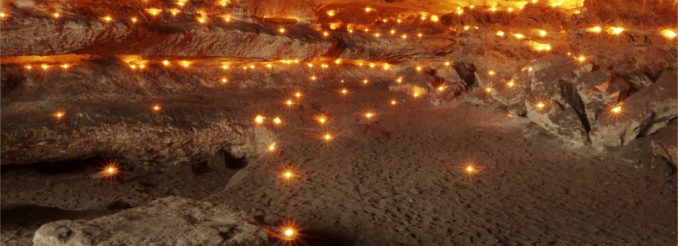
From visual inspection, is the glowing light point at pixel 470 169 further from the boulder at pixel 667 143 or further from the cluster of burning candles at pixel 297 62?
the boulder at pixel 667 143

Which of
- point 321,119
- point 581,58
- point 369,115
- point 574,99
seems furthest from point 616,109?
point 321,119

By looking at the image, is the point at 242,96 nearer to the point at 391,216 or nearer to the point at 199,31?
the point at 199,31

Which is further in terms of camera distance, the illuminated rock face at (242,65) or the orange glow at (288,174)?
the illuminated rock face at (242,65)

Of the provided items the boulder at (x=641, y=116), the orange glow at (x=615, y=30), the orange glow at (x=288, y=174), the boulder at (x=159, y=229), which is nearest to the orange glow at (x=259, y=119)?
the orange glow at (x=288, y=174)

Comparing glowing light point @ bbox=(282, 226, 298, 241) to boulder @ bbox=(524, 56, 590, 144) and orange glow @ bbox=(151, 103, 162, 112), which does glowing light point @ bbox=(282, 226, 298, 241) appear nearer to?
orange glow @ bbox=(151, 103, 162, 112)

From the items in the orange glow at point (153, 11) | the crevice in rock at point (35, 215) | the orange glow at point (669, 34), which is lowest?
the crevice in rock at point (35, 215)
